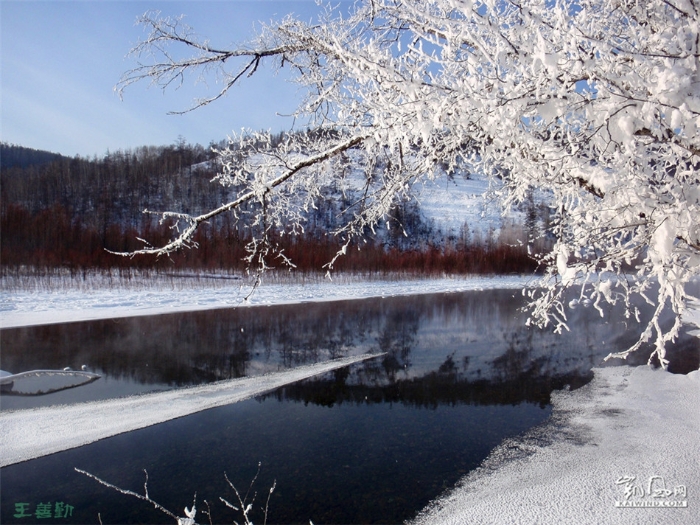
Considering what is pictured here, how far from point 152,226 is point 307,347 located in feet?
155

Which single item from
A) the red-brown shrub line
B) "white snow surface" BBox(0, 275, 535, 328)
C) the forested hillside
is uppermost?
A: the forested hillside

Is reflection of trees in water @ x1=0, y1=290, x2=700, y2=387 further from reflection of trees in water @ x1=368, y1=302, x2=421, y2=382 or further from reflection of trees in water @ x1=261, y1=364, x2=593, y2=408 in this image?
reflection of trees in water @ x1=261, y1=364, x2=593, y2=408

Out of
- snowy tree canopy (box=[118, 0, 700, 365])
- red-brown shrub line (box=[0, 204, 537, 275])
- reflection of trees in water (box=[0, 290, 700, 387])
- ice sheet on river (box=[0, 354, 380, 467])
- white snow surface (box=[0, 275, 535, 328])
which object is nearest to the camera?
snowy tree canopy (box=[118, 0, 700, 365])

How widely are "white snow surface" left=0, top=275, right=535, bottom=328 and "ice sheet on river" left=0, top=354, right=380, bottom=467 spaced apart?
11.5ft

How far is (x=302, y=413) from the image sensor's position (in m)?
6.43

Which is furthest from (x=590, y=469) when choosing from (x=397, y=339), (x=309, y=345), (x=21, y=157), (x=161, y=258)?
(x=21, y=157)

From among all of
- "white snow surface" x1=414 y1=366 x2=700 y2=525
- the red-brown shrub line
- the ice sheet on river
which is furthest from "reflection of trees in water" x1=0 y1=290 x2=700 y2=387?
the red-brown shrub line

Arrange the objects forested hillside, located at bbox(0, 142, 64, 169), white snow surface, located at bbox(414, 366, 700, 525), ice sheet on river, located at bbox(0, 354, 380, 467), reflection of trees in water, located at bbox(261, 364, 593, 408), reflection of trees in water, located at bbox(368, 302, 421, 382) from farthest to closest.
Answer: forested hillside, located at bbox(0, 142, 64, 169), reflection of trees in water, located at bbox(368, 302, 421, 382), reflection of trees in water, located at bbox(261, 364, 593, 408), ice sheet on river, located at bbox(0, 354, 380, 467), white snow surface, located at bbox(414, 366, 700, 525)

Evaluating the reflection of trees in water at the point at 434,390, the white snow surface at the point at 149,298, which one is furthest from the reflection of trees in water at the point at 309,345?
the white snow surface at the point at 149,298

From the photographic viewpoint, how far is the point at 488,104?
201 cm

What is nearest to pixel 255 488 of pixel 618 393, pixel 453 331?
pixel 618 393

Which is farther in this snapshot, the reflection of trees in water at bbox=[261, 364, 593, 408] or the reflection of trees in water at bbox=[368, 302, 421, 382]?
the reflection of trees in water at bbox=[368, 302, 421, 382]

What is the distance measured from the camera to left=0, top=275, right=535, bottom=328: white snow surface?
14891 mm

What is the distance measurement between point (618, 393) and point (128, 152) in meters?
98.7
